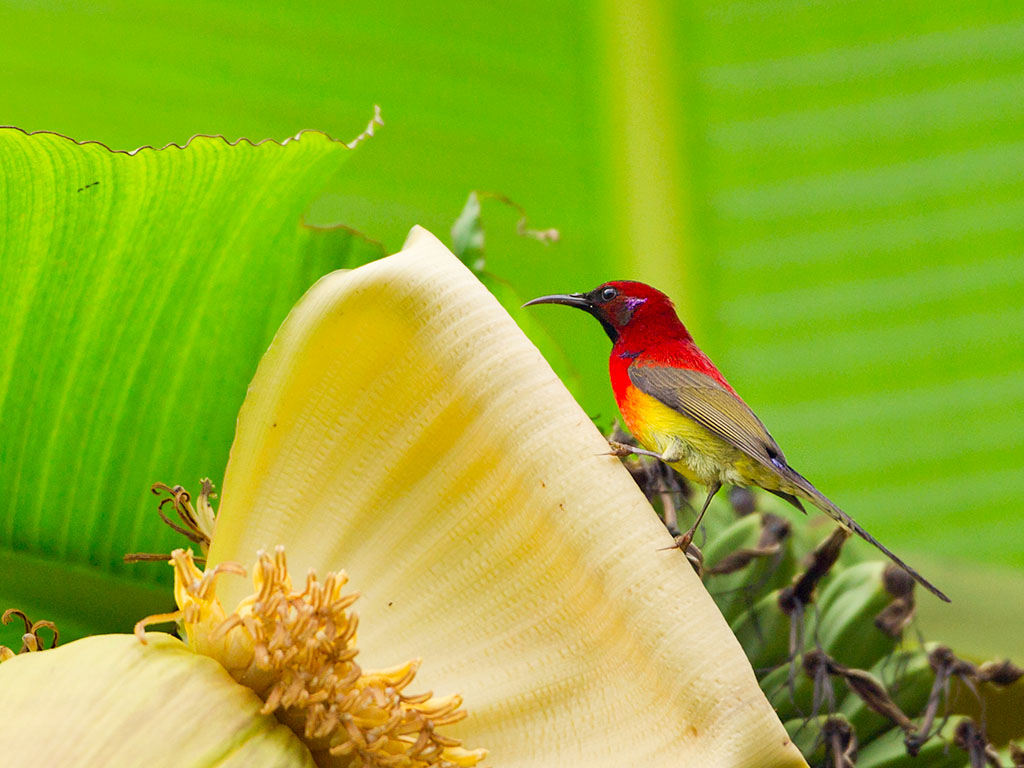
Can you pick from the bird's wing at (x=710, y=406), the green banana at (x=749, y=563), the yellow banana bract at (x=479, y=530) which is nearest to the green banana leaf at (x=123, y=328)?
the yellow banana bract at (x=479, y=530)

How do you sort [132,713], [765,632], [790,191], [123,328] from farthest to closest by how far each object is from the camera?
1. [790,191]
2. [765,632]
3. [123,328]
4. [132,713]

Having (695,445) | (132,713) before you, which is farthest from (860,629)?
(132,713)

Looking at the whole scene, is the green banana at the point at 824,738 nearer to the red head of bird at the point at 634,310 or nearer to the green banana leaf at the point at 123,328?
the red head of bird at the point at 634,310

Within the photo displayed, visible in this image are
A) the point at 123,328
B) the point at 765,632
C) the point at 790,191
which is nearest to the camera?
the point at 123,328

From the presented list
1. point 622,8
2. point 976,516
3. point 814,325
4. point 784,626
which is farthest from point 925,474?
point 622,8

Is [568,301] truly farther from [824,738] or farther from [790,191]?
[790,191]
